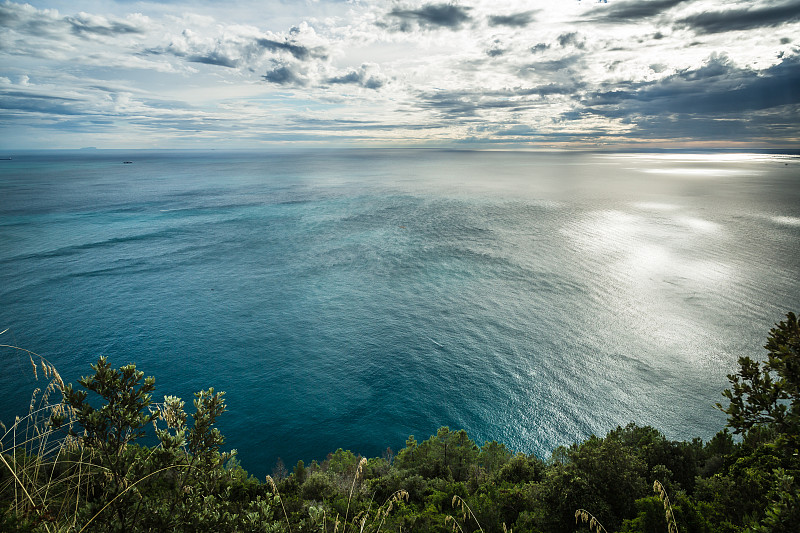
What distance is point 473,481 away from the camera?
23188mm

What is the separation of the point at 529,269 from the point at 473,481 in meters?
56.1

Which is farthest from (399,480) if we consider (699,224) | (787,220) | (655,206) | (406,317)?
(655,206)

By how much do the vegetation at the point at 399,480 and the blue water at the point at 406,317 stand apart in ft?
30.7

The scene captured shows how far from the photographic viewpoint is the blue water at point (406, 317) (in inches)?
1586

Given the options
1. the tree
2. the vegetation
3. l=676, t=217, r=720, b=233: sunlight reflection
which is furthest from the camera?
l=676, t=217, r=720, b=233: sunlight reflection

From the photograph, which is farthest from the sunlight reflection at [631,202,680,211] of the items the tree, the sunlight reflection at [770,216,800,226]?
the tree

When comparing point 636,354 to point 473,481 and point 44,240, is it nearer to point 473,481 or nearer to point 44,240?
point 473,481

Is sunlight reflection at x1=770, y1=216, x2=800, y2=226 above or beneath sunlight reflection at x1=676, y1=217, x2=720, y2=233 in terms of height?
above

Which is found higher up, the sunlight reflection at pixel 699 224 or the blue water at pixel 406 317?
the sunlight reflection at pixel 699 224

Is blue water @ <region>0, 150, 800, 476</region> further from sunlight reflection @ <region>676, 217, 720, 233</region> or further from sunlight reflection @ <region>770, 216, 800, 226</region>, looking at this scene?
sunlight reflection @ <region>770, 216, 800, 226</region>

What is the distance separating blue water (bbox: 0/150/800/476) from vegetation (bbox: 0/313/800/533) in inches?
368

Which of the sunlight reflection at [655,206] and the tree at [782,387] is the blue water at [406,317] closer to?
the sunlight reflection at [655,206]

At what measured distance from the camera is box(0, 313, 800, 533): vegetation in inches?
291

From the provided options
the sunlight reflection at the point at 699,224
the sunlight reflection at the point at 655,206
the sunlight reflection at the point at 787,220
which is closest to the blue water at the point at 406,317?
the sunlight reflection at the point at 699,224
